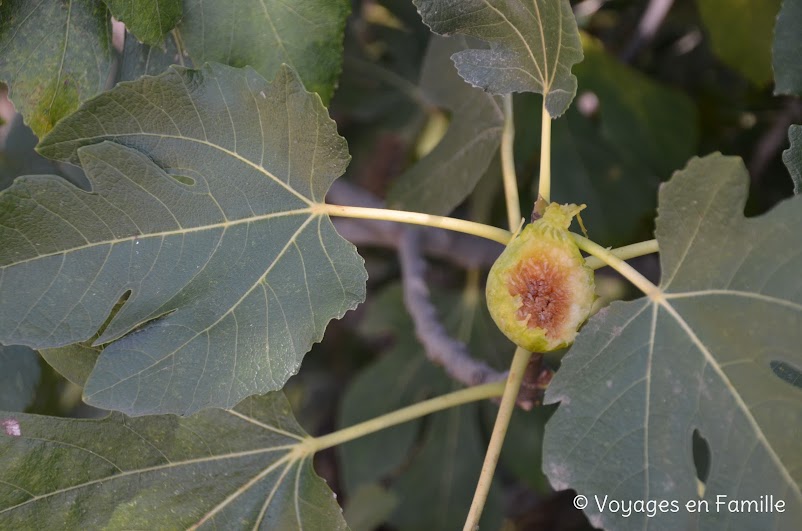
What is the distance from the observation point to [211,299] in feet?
2.75

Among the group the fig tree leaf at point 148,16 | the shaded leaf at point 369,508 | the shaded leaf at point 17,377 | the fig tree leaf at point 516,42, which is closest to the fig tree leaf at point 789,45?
the fig tree leaf at point 516,42

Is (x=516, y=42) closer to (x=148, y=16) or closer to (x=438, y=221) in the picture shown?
(x=438, y=221)

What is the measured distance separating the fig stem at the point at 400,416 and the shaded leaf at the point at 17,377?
373 millimetres

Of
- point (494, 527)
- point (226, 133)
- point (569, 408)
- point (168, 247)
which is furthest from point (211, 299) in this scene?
point (494, 527)

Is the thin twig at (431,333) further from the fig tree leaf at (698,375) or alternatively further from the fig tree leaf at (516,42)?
the fig tree leaf at (516,42)

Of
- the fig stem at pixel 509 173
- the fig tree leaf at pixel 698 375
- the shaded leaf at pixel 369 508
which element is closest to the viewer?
the fig tree leaf at pixel 698 375

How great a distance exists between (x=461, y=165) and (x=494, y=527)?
30.1 inches

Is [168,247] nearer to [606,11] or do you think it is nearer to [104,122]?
[104,122]

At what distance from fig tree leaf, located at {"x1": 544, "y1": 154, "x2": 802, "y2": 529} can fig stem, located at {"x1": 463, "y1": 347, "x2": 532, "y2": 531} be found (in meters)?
0.11

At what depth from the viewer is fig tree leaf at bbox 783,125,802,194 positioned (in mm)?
807

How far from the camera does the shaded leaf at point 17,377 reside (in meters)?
0.99

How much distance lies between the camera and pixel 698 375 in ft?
2.45

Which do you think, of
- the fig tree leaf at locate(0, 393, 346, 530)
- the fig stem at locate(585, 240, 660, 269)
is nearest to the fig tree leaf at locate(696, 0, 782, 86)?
the fig stem at locate(585, 240, 660, 269)

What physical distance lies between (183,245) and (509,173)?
429mm
